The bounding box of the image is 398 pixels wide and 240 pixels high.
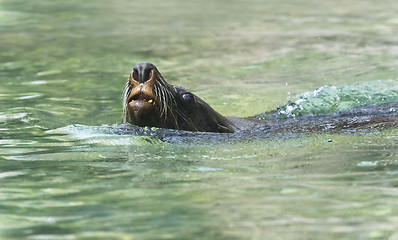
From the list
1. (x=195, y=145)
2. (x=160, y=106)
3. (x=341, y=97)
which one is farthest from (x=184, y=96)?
(x=341, y=97)

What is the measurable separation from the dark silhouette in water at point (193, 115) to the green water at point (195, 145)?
0.21 meters

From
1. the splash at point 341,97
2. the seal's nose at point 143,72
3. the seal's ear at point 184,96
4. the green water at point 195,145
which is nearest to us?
the green water at point 195,145

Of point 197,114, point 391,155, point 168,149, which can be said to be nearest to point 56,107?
point 197,114

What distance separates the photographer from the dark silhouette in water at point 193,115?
551cm

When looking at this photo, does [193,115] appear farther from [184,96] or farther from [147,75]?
[147,75]

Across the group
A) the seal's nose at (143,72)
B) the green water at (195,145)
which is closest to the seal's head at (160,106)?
the seal's nose at (143,72)

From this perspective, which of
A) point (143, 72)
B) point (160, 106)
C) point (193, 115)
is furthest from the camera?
point (193, 115)

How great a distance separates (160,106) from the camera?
5641 mm

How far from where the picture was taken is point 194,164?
4965 mm

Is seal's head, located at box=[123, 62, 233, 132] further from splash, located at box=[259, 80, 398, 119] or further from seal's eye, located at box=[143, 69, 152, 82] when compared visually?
splash, located at box=[259, 80, 398, 119]

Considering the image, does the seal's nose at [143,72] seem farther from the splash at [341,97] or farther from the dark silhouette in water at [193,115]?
the splash at [341,97]

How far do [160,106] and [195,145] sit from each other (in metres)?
0.42

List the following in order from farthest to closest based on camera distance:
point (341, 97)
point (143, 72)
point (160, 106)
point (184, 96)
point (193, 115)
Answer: point (341, 97), point (193, 115), point (184, 96), point (160, 106), point (143, 72)

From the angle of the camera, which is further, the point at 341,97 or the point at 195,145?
the point at 341,97
